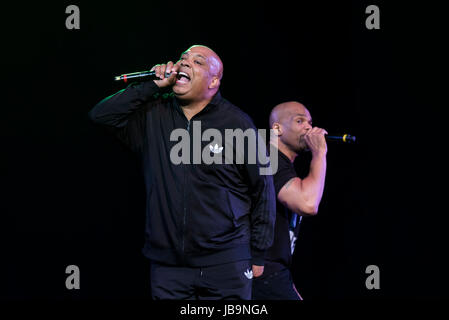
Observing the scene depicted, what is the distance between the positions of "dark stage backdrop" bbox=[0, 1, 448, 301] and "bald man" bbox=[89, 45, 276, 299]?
0.72m

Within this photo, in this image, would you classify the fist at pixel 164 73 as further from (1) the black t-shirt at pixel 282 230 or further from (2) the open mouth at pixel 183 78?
(1) the black t-shirt at pixel 282 230

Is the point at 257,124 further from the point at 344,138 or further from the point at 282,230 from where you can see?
the point at 282,230

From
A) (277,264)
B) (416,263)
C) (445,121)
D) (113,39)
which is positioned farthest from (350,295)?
(113,39)

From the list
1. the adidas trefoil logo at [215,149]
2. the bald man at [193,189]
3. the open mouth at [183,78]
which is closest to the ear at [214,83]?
the bald man at [193,189]

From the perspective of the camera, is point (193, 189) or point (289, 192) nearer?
point (193, 189)

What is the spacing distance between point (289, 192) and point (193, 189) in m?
0.63

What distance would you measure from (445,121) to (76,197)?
7.77ft

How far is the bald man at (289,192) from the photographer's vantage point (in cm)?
265

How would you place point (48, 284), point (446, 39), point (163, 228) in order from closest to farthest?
point (163, 228), point (48, 284), point (446, 39)

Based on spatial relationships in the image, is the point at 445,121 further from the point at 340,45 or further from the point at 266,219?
the point at 266,219

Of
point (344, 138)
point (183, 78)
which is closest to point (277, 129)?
point (344, 138)

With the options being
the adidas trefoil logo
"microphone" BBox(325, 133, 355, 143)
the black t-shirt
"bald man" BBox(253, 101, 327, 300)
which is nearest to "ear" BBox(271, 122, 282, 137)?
"bald man" BBox(253, 101, 327, 300)

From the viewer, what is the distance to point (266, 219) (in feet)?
8.13

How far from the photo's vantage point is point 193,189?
2363mm
